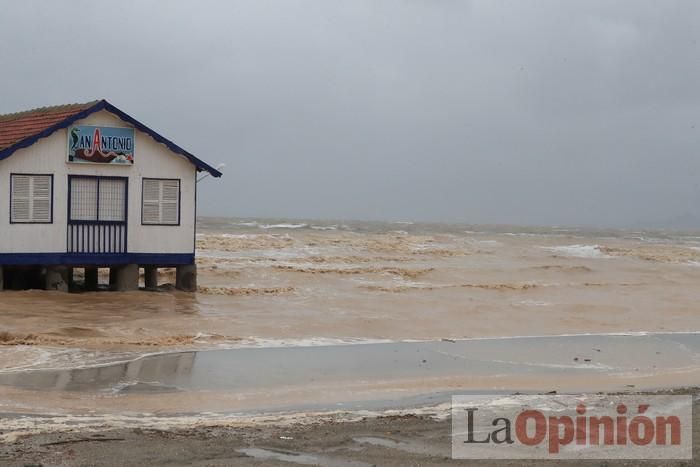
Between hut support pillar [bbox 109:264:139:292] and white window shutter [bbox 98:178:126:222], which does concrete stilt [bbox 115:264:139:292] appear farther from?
white window shutter [bbox 98:178:126:222]

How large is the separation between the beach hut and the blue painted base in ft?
0.08

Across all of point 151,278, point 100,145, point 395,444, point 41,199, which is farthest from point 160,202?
point 395,444

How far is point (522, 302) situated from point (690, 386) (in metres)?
13.3

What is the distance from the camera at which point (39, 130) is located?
23.5 meters

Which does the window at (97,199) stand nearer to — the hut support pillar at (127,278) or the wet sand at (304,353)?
the hut support pillar at (127,278)

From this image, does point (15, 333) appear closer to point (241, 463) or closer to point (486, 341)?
point (486, 341)

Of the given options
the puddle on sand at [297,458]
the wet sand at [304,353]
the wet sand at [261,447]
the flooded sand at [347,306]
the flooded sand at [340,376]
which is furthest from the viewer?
the flooded sand at [347,306]

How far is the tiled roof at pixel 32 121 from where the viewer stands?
23.6 metres

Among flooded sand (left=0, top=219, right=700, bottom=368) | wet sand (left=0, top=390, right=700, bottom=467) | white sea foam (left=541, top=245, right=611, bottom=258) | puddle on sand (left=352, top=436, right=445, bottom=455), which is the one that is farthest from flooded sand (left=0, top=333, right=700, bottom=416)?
white sea foam (left=541, top=245, right=611, bottom=258)

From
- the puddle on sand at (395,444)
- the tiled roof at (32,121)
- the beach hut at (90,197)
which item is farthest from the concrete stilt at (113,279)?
the puddle on sand at (395,444)

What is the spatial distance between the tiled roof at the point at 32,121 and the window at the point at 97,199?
1.55 m

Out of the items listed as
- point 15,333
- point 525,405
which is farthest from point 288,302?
point 525,405

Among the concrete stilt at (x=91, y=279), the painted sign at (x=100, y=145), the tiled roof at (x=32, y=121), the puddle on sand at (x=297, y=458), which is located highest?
the tiled roof at (x=32, y=121)

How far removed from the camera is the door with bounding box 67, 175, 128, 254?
77.6 feet
